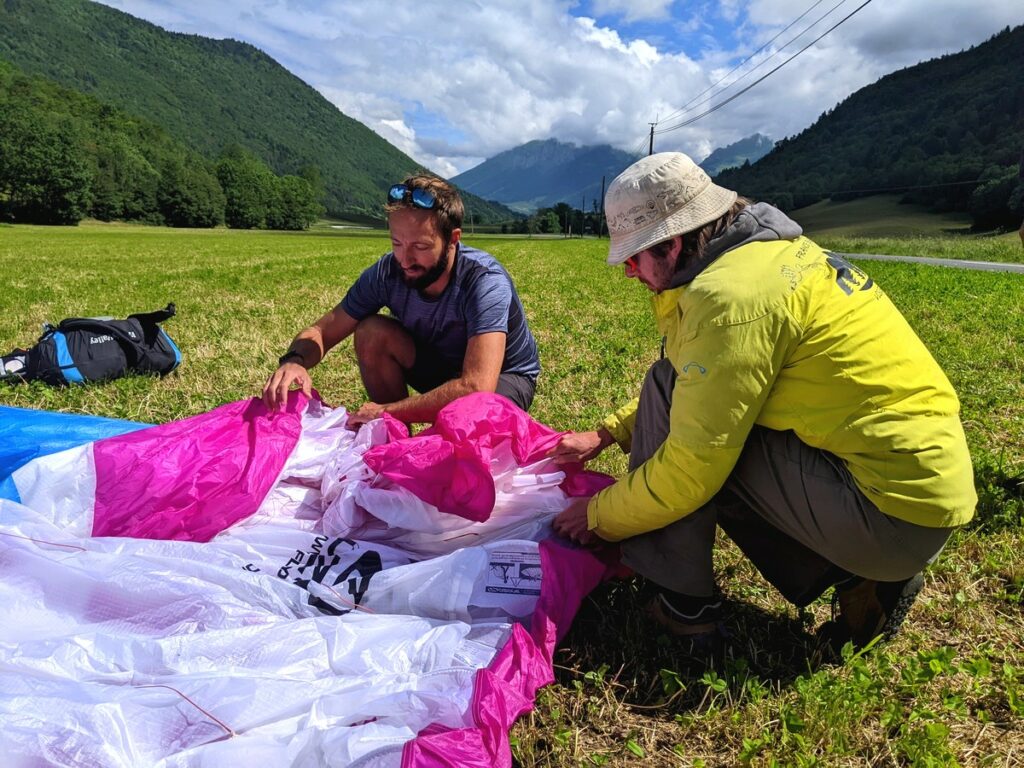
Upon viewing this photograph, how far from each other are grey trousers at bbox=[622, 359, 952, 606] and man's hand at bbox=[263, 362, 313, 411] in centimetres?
164

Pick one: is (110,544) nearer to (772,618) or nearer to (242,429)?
(242,429)

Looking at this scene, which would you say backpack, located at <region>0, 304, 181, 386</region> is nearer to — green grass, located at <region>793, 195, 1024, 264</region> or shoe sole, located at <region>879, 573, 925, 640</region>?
shoe sole, located at <region>879, 573, 925, 640</region>

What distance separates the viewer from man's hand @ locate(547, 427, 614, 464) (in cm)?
258

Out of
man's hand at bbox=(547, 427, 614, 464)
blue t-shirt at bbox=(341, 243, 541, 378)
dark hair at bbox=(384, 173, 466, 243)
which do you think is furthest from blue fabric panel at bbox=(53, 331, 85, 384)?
man's hand at bbox=(547, 427, 614, 464)

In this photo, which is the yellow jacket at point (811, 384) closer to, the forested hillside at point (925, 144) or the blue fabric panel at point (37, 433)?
the blue fabric panel at point (37, 433)

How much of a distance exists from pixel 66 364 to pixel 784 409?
4.77 meters

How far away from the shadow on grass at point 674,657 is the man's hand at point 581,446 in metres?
0.57

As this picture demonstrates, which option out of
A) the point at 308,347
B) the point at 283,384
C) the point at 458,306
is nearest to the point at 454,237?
the point at 458,306

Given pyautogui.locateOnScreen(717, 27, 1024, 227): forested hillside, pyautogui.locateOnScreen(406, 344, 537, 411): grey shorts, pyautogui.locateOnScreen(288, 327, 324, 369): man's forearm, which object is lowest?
pyautogui.locateOnScreen(406, 344, 537, 411): grey shorts

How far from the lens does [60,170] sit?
6178 cm

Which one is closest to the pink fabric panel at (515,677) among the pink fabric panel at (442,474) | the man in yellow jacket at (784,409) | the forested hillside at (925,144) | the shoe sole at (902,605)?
the man in yellow jacket at (784,409)

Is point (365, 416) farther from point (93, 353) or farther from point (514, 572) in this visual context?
point (93, 353)

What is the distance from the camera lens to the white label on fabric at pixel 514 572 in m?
2.10

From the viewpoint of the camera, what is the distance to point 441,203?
3055 mm
